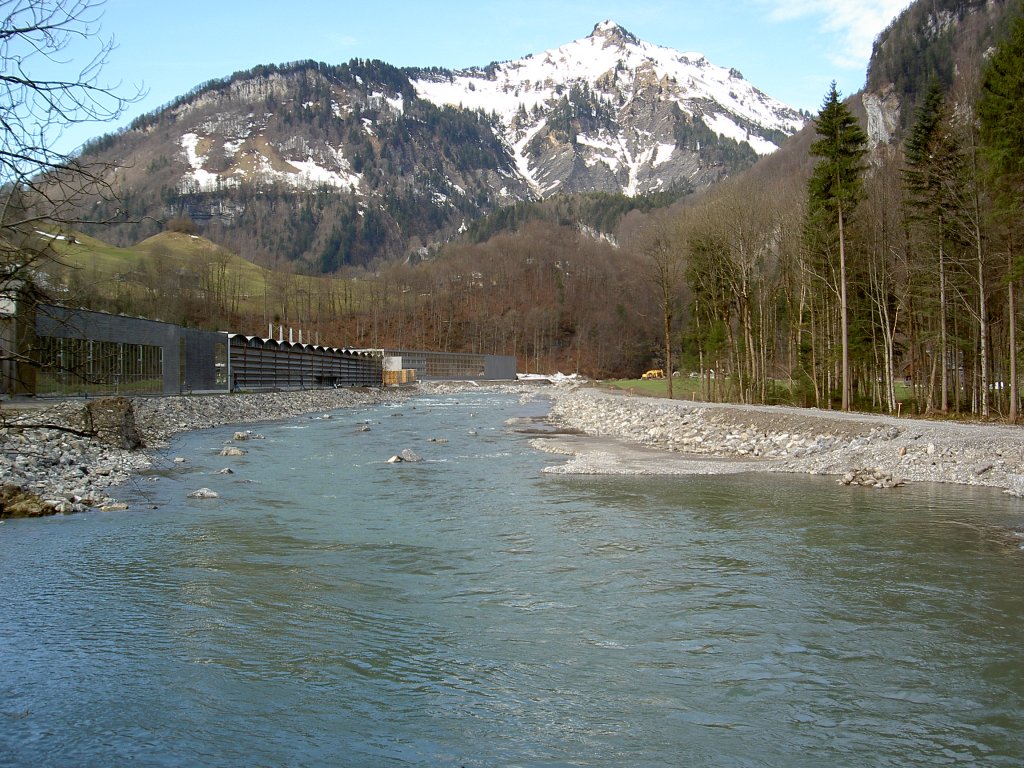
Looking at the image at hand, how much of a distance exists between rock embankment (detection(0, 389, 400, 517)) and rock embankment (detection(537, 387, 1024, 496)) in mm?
13109

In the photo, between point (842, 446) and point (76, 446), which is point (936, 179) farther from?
point (76, 446)

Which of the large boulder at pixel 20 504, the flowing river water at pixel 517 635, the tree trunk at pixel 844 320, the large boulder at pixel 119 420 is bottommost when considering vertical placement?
the flowing river water at pixel 517 635

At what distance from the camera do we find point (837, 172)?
3744cm

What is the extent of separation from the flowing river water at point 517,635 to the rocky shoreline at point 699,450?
2.88 meters

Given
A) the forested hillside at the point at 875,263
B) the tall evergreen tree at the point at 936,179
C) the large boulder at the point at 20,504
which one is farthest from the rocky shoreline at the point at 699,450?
the tall evergreen tree at the point at 936,179

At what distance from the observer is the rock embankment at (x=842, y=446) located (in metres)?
20.4

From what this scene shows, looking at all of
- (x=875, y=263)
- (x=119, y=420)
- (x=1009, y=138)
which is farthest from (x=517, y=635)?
(x=875, y=263)

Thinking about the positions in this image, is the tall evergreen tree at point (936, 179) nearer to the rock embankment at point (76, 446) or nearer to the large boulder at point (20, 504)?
the rock embankment at point (76, 446)

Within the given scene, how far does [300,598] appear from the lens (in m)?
10.6

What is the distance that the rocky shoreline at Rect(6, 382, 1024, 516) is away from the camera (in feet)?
62.5

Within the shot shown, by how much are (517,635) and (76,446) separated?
2041 cm

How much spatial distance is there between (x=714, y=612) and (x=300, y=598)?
17.7 feet

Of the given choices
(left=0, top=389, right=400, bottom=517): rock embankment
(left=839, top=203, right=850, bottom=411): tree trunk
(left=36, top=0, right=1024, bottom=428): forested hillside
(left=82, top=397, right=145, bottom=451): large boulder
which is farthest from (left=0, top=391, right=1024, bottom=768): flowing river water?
(left=839, top=203, right=850, bottom=411): tree trunk

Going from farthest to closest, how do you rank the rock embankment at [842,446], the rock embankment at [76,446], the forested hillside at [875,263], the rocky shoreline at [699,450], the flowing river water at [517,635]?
1. the forested hillside at [875,263]
2. the rock embankment at [842,446]
3. the rocky shoreline at [699,450]
4. the rock embankment at [76,446]
5. the flowing river water at [517,635]
